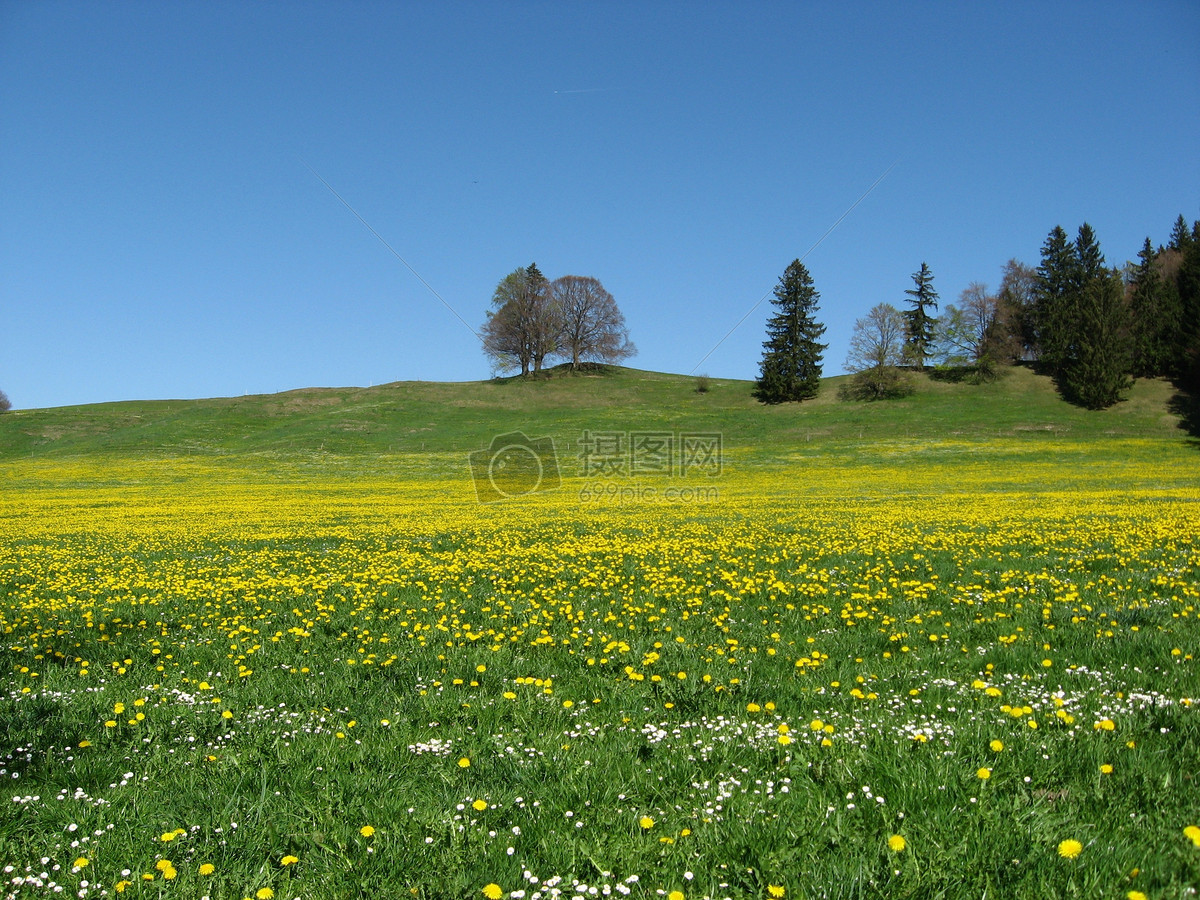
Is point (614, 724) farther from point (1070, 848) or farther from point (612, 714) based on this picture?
point (1070, 848)

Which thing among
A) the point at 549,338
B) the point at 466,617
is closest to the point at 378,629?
the point at 466,617

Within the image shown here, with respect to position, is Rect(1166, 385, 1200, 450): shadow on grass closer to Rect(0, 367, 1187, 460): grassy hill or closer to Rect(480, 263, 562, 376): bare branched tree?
Rect(0, 367, 1187, 460): grassy hill

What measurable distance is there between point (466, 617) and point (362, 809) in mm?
4504

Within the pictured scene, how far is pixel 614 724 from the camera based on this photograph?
16.0 ft

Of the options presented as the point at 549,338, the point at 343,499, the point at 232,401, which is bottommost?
the point at 343,499

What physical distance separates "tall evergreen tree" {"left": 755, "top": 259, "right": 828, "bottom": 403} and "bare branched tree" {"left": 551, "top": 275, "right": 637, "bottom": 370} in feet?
63.9

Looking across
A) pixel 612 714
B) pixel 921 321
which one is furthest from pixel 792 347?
pixel 612 714

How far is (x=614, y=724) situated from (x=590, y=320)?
8597 cm

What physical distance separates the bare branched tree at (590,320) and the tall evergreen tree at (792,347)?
1949cm

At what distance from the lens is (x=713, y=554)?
12.1 m

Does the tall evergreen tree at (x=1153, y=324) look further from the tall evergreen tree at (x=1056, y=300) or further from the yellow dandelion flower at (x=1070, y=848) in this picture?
the yellow dandelion flower at (x=1070, y=848)

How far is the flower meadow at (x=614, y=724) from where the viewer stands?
3092 millimetres

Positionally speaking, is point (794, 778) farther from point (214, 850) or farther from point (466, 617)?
point (466, 617)

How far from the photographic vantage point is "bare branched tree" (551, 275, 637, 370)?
8819cm
